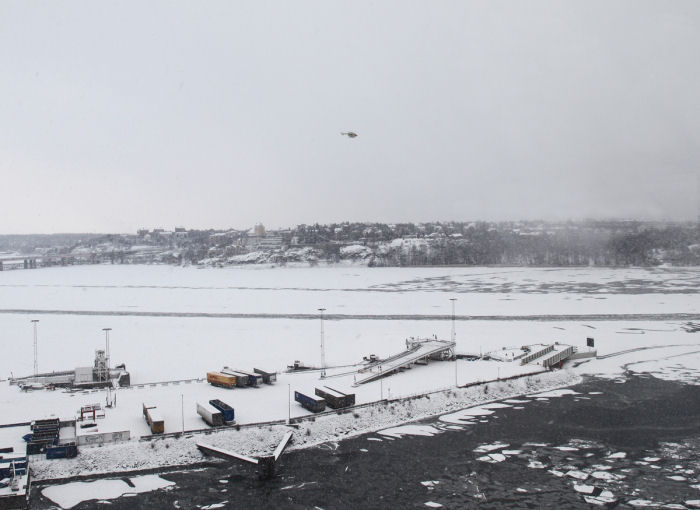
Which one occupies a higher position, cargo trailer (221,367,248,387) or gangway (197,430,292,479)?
cargo trailer (221,367,248,387)

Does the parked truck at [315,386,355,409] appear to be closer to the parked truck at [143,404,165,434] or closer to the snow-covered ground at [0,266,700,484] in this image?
the snow-covered ground at [0,266,700,484]

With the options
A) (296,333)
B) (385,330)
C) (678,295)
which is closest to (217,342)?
(296,333)

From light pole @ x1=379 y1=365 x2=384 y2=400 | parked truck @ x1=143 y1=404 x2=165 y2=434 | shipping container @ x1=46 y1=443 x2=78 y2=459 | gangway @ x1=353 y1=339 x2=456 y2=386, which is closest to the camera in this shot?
shipping container @ x1=46 y1=443 x2=78 y2=459

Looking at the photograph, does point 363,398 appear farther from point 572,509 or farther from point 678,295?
point 678,295

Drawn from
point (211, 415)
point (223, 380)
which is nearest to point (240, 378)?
point (223, 380)

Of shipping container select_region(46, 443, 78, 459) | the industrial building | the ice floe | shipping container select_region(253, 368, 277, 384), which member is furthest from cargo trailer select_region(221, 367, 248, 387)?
shipping container select_region(46, 443, 78, 459)

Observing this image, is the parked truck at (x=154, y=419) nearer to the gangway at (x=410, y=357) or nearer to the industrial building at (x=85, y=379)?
the industrial building at (x=85, y=379)
